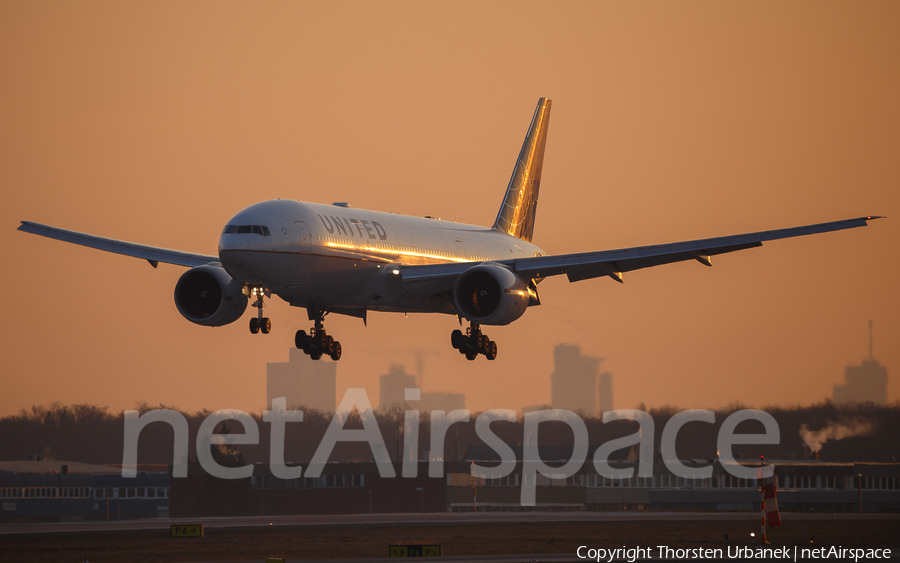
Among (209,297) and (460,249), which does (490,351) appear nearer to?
(460,249)

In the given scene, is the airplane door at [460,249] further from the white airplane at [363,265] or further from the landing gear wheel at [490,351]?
the landing gear wheel at [490,351]

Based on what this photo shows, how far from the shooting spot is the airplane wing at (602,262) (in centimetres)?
4597

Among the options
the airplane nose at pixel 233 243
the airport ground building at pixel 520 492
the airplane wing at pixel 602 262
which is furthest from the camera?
the airport ground building at pixel 520 492

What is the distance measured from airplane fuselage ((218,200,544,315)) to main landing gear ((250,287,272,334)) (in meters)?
0.49

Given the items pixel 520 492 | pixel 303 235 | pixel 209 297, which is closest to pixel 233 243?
pixel 303 235

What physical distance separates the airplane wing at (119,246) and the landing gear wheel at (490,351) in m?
13.7

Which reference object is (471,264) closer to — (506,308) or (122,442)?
(506,308)

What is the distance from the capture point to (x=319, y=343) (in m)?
50.4

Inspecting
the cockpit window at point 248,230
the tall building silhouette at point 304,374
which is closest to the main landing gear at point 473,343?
the cockpit window at point 248,230

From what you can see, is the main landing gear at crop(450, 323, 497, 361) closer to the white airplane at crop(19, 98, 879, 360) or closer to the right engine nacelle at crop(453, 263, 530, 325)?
the white airplane at crop(19, 98, 879, 360)

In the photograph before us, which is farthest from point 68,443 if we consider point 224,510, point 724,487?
point 724,487

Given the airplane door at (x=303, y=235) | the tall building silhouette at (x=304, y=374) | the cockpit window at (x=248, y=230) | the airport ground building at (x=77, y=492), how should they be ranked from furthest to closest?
the tall building silhouette at (x=304, y=374) < the airport ground building at (x=77, y=492) < the airplane door at (x=303, y=235) < the cockpit window at (x=248, y=230)

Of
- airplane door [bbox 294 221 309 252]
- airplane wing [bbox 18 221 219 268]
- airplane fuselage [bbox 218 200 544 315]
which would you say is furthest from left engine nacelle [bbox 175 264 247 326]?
airplane door [bbox 294 221 309 252]

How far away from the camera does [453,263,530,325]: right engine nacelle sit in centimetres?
4725
